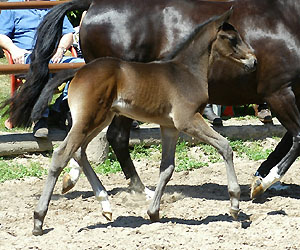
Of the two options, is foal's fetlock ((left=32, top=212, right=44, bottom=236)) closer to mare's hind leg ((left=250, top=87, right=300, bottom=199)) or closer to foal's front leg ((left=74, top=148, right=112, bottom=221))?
foal's front leg ((left=74, top=148, right=112, bottom=221))

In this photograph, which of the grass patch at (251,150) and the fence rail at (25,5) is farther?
the grass patch at (251,150)

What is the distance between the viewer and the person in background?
679 centimetres

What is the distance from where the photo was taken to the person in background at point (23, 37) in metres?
6.79

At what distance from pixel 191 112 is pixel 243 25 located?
1326mm

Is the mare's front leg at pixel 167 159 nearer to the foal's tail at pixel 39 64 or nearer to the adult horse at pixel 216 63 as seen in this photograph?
the adult horse at pixel 216 63

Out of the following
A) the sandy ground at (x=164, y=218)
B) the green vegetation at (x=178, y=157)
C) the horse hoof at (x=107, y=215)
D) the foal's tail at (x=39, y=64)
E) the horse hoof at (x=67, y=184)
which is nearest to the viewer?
the sandy ground at (x=164, y=218)

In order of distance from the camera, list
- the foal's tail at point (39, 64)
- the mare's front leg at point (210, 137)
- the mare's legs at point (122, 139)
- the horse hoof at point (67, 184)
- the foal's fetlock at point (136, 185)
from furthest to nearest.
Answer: the mare's legs at point (122, 139) → the foal's fetlock at point (136, 185) → the horse hoof at point (67, 184) → the foal's tail at point (39, 64) → the mare's front leg at point (210, 137)

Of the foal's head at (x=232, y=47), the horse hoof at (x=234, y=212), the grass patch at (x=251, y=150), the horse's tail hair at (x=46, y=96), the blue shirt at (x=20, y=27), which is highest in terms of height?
the foal's head at (x=232, y=47)

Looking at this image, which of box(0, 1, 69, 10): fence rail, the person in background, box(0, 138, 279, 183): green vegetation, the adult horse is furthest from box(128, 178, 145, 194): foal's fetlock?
box(0, 1, 69, 10): fence rail

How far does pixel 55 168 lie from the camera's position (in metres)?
4.53

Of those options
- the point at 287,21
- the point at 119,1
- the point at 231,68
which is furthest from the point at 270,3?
the point at 119,1

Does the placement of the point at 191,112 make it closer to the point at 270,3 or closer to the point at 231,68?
the point at 231,68

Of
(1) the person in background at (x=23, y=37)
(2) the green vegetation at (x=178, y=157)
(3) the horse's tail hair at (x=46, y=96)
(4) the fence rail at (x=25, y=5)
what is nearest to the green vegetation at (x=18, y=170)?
(2) the green vegetation at (x=178, y=157)

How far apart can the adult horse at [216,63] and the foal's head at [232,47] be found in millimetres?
761
